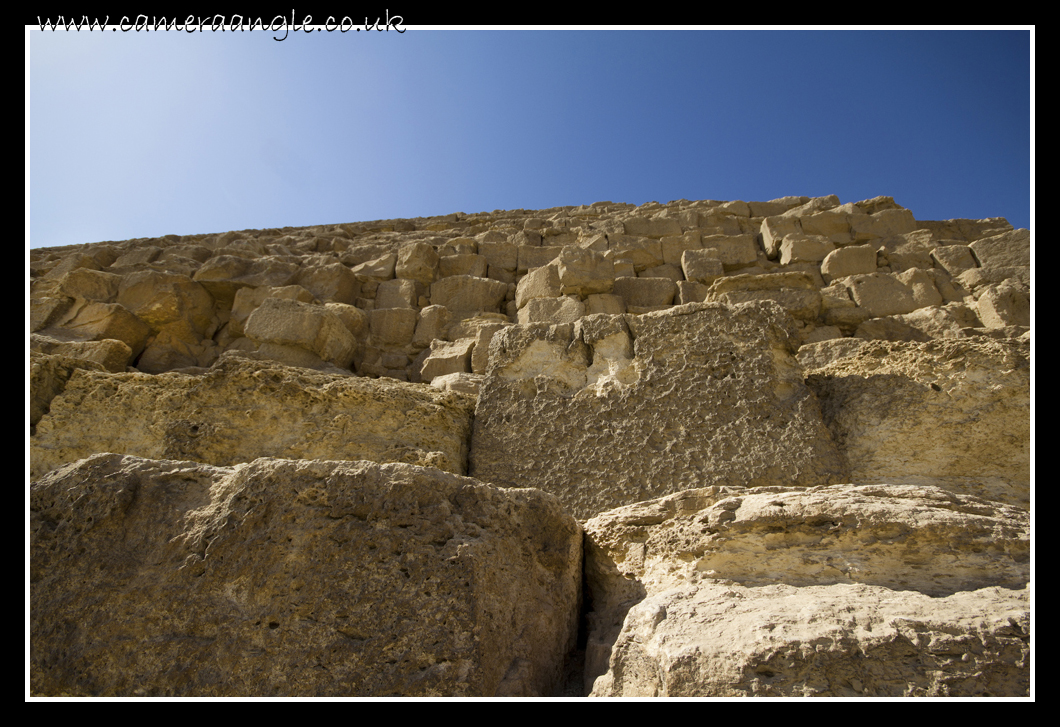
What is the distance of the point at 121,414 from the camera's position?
307 centimetres

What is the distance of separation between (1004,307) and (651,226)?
3.12m

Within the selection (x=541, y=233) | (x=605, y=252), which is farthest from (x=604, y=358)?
(x=541, y=233)

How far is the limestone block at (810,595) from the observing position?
57.4 inches

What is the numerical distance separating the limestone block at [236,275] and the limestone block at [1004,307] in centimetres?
544

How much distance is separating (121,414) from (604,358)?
226 centimetres

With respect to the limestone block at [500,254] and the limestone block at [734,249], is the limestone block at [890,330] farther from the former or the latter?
the limestone block at [500,254]

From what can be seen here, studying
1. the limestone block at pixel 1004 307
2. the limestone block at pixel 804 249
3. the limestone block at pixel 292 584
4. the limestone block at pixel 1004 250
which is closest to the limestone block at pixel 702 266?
the limestone block at pixel 804 249

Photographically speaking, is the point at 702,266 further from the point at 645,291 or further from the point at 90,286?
the point at 90,286

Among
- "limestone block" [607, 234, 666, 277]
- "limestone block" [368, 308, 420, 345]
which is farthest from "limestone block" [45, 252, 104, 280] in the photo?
"limestone block" [607, 234, 666, 277]

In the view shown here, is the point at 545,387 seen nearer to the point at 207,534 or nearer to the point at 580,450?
the point at 580,450

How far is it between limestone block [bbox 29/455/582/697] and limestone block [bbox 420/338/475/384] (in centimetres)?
218

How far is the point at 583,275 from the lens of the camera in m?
5.17

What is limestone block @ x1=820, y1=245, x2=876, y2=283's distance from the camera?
541 cm

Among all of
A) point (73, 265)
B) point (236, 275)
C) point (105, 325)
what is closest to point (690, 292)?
point (236, 275)
